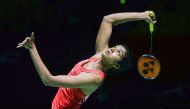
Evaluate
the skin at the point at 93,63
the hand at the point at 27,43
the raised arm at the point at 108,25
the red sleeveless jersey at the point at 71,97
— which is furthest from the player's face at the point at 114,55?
the hand at the point at 27,43

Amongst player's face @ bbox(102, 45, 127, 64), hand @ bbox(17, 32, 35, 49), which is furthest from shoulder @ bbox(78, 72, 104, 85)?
hand @ bbox(17, 32, 35, 49)

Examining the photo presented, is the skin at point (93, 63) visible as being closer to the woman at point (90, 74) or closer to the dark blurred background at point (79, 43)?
the woman at point (90, 74)

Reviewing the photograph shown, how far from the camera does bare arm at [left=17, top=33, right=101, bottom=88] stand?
512 centimetres

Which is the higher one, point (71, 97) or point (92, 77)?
point (92, 77)

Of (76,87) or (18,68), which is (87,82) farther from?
(18,68)

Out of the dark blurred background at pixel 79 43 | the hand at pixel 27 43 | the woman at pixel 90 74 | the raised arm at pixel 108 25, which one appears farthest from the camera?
the dark blurred background at pixel 79 43

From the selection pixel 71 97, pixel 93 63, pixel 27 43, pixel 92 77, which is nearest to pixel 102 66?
pixel 93 63

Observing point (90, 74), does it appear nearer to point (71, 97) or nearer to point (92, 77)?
point (92, 77)

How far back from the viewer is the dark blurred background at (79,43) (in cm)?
825

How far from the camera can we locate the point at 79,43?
838cm

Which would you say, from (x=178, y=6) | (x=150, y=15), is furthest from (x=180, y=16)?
(x=150, y=15)

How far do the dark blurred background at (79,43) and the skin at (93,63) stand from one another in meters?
2.23

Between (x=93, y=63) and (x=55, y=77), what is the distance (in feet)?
1.66

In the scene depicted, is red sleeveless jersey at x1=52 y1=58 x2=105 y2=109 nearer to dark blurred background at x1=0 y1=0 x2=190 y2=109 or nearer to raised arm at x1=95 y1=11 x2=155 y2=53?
raised arm at x1=95 y1=11 x2=155 y2=53
